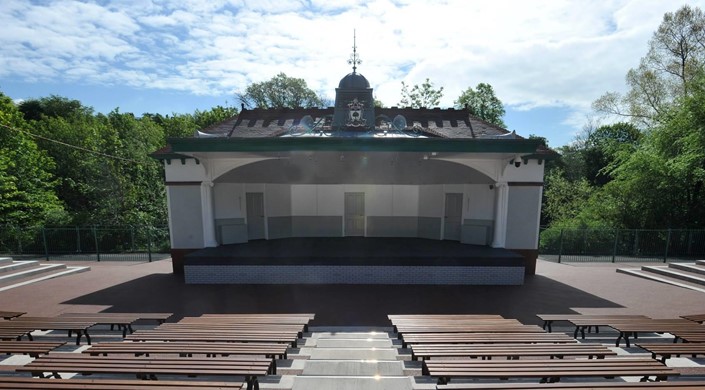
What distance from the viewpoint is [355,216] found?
1426 cm

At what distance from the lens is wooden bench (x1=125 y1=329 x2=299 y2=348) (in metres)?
4.93

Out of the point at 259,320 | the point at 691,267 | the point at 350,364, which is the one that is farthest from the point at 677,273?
the point at 259,320

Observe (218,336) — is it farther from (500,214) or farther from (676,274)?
(676,274)

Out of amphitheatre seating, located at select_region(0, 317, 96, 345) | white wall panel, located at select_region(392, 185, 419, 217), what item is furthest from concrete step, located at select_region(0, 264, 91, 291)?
white wall panel, located at select_region(392, 185, 419, 217)

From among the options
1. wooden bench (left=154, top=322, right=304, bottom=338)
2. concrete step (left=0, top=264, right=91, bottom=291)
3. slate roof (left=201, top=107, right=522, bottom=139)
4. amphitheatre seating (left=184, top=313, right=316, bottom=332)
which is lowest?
concrete step (left=0, top=264, right=91, bottom=291)

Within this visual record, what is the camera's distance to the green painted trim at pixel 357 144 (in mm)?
9273

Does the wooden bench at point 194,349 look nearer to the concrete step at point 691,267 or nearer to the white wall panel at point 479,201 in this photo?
the white wall panel at point 479,201

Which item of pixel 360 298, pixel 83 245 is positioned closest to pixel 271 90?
pixel 83 245

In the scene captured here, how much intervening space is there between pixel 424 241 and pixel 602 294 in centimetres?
596

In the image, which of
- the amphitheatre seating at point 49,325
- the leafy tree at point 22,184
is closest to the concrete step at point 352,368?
the amphitheatre seating at point 49,325

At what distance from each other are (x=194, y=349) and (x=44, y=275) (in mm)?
11834

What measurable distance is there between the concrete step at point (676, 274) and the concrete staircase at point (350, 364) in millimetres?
11977

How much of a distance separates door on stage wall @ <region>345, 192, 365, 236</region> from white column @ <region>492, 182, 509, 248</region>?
549 cm

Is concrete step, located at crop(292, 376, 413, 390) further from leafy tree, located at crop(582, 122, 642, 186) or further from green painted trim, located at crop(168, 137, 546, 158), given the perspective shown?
leafy tree, located at crop(582, 122, 642, 186)
